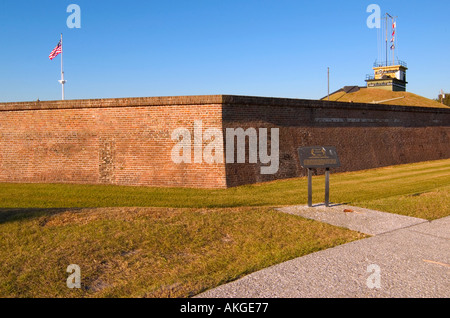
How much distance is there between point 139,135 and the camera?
13.3m

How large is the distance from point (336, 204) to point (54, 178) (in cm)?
1062

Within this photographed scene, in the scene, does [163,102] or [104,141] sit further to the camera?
[104,141]

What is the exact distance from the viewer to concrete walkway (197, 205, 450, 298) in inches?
154

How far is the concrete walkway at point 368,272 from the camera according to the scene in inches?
154

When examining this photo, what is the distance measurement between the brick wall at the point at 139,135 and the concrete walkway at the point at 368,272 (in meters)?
7.28

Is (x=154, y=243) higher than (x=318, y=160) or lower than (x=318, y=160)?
lower

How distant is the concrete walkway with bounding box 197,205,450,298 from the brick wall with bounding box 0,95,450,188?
728 cm

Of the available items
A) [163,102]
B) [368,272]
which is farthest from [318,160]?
[163,102]

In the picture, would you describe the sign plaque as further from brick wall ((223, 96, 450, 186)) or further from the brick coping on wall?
the brick coping on wall

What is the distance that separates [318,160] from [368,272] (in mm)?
3951

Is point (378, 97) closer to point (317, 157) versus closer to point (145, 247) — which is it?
point (317, 157)

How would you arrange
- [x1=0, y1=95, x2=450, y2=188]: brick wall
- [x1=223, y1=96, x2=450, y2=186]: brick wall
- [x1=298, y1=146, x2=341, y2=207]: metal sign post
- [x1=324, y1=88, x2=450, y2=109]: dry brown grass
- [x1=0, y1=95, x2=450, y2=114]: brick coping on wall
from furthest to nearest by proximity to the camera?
[x1=324, y1=88, x2=450, y2=109]: dry brown grass, [x1=223, y1=96, x2=450, y2=186]: brick wall, [x1=0, y1=95, x2=450, y2=188]: brick wall, [x1=0, y1=95, x2=450, y2=114]: brick coping on wall, [x1=298, y1=146, x2=341, y2=207]: metal sign post

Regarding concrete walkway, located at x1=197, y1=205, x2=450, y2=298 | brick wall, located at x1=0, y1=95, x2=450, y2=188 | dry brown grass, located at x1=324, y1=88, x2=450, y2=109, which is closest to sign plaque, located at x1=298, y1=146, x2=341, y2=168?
concrete walkway, located at x1=197, y1=205, x2=450, y2=298
